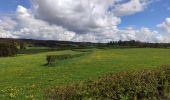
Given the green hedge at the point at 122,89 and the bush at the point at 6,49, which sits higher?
the green hedge at the point at 122,89

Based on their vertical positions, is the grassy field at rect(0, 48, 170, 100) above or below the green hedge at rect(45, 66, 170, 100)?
below

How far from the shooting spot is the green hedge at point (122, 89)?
11.2 metres

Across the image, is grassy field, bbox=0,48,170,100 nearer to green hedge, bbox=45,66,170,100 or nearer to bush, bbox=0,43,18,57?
green hedge, bbox=45,66,170,100

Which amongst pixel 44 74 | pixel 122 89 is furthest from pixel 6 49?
pixel 122 89

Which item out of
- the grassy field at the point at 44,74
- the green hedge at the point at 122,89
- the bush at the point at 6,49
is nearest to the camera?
the green hedge at the point at 122,89

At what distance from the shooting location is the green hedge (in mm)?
11227

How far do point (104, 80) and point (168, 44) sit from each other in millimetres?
181785

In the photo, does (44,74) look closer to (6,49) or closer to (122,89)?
(122,89)

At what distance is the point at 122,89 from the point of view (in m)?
11.5

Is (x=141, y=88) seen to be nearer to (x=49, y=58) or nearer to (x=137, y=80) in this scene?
(x=137, y=80)

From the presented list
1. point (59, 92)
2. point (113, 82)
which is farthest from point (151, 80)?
point (59, 92)

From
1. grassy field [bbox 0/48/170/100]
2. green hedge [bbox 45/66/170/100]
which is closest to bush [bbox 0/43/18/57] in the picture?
grassy field [bbox 0/48/170/100]

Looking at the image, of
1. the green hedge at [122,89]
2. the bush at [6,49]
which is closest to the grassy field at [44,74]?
the green hedge at [122,89]

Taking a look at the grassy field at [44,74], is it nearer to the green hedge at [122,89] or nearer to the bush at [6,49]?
the green hedge at [122,89]
